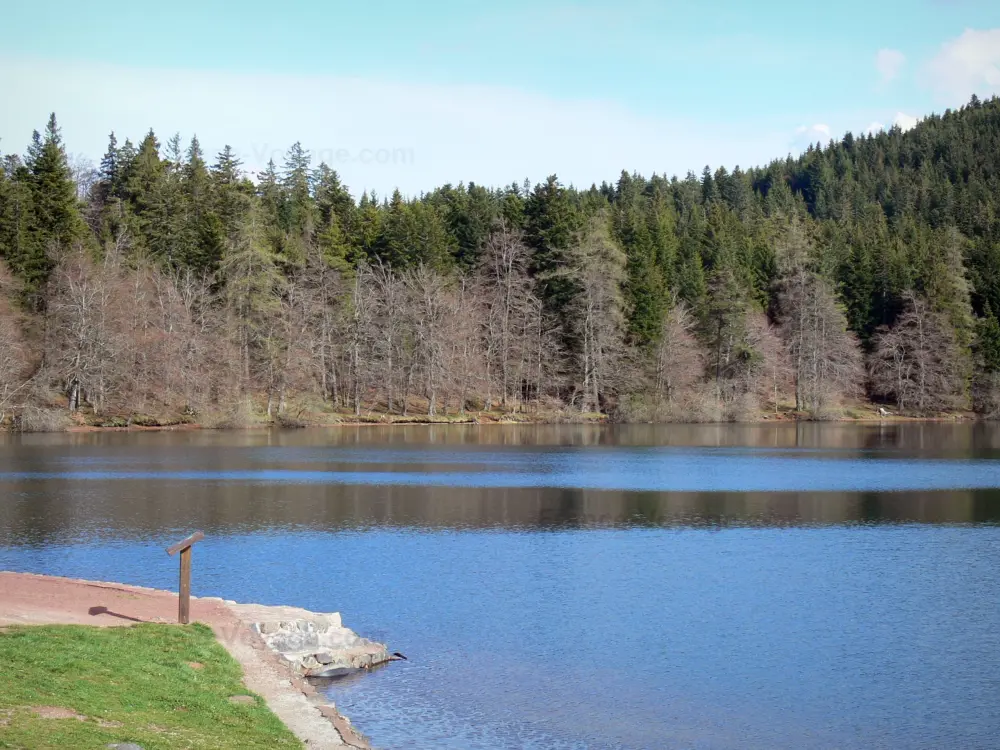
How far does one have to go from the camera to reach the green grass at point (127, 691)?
12555 millimetres

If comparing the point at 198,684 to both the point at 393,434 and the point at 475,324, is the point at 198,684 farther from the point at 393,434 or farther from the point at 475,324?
the point at 475,324

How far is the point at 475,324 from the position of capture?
10238 centimetres

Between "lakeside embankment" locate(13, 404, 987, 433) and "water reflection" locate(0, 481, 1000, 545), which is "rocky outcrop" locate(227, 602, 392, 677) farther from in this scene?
"lakeside embankment" locate(13, 404, 987, 433)

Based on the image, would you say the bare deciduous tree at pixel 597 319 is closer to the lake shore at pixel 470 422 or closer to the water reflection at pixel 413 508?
the lake shore at pixel 470 422

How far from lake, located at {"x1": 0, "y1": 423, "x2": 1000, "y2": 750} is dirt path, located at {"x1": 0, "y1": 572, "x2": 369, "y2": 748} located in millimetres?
1140

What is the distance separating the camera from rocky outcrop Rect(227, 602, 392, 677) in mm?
19391

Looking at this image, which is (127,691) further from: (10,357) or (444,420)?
(444,420)

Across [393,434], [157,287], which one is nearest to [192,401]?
[157,287]

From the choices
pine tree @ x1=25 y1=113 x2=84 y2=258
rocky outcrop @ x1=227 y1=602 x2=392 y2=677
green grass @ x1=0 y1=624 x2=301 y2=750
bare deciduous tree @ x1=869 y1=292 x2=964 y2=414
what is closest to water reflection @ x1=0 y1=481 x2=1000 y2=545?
rocky outcrop @ x1=227 y1=602 x2=392 y2=677

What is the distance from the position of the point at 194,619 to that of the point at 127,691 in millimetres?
5433

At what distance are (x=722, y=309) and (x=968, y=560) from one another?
3203 inches

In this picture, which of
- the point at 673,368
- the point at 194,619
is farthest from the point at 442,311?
the point at 194,619

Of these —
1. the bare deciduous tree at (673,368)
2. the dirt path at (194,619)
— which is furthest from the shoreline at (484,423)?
the dirt path at (194,619)

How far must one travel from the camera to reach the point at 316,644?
1997 cm
